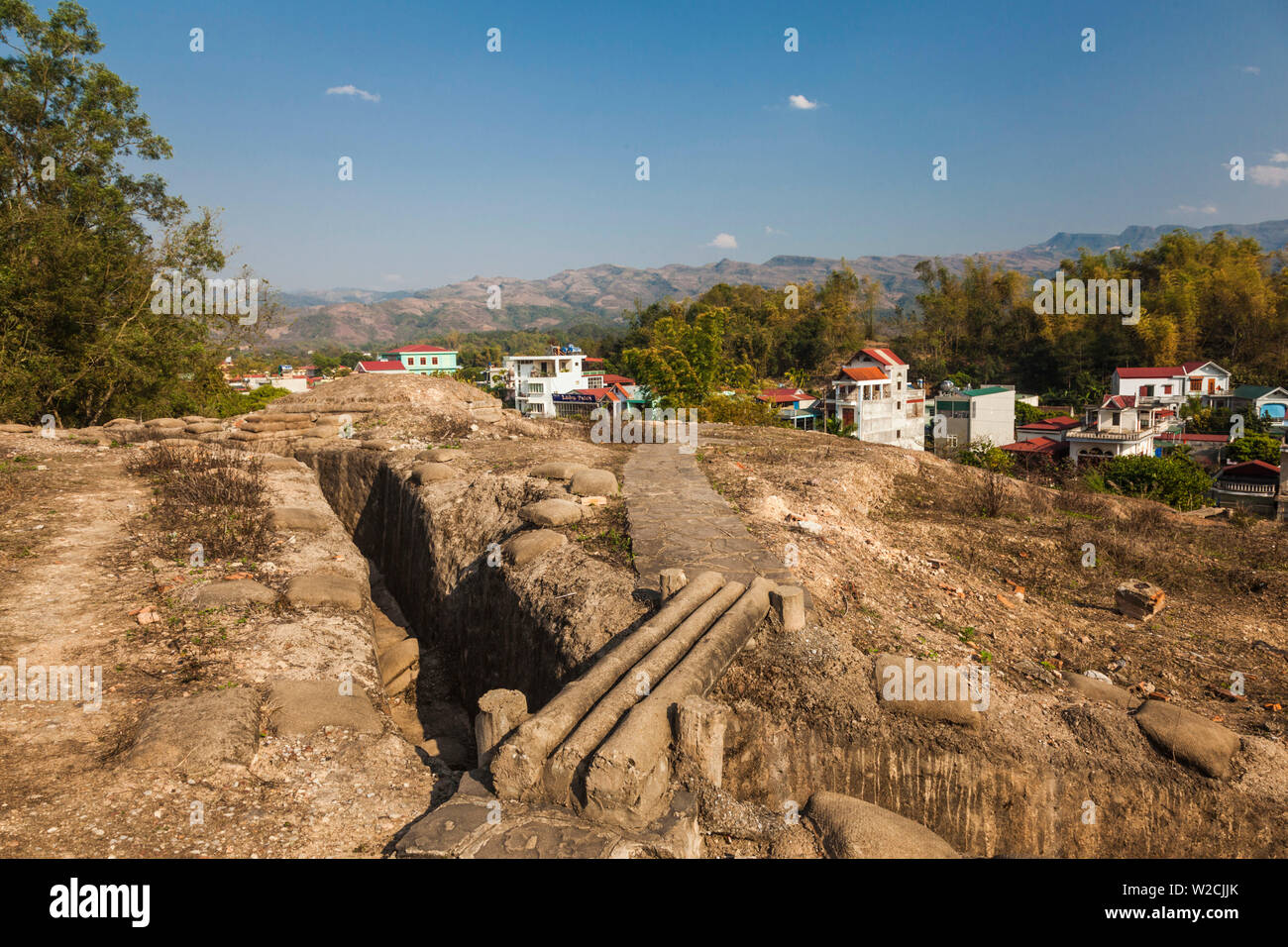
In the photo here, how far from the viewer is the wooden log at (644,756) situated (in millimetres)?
3098

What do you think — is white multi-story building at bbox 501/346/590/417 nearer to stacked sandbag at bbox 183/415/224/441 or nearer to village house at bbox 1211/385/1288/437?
stacked sandbag at bbox 183/415/224/441

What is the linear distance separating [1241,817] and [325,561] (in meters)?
7.67

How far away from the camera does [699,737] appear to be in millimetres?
3416

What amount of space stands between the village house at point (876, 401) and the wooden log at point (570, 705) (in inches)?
1204

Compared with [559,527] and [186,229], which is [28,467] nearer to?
[559,527]

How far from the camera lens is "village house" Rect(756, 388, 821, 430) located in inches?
1426

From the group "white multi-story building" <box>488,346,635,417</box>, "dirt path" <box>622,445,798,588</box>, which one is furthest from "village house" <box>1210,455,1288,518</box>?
"white multi-story building" <box>488,346,635,417</box>

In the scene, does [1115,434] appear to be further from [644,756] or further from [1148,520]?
[644,756]

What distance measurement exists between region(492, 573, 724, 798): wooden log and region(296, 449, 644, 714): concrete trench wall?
0.44 m

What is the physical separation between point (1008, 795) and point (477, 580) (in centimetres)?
508

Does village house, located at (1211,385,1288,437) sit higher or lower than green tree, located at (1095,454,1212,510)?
higher

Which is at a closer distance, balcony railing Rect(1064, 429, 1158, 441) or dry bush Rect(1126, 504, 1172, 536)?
dry bush Rect(1126, 504, 1172, 536)

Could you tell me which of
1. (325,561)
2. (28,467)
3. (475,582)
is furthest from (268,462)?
(475,582)
